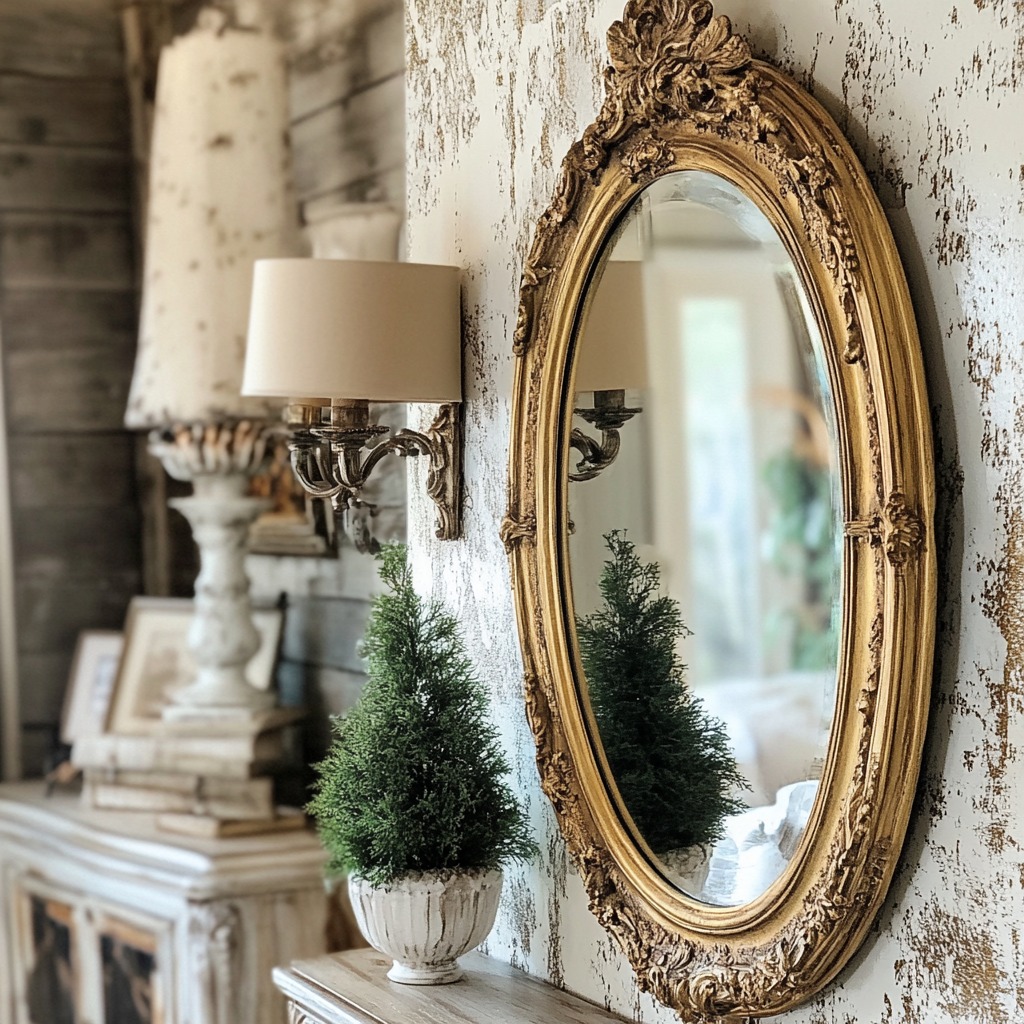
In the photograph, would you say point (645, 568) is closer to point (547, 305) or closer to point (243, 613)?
Result: point (547, 305)

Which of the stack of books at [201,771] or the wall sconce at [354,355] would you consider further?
the stack of books at [201,771]

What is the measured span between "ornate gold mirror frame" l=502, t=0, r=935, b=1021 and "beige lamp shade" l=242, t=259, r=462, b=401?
156 mm

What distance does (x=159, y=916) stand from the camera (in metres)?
2.43

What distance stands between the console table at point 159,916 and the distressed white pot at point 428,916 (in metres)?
0.82

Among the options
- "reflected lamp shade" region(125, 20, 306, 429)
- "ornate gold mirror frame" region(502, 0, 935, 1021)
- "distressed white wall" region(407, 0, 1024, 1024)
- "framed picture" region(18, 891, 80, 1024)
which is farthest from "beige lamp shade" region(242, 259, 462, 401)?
"framed picture" region(18, 891, 80, 1024)

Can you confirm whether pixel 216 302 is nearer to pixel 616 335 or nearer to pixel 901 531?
pixel 616 335

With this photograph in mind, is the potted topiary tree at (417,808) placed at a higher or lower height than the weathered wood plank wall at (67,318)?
lower

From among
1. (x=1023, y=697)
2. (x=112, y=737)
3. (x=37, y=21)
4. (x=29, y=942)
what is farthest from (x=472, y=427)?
(x=37, y=21)

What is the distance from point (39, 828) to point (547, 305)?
1.73 metres

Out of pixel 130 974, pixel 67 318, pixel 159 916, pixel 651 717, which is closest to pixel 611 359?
pixel 651 717

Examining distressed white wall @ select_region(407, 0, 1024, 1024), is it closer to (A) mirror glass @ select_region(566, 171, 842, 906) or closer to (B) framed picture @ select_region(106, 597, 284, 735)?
(A) mirror glass @ select_region(566, 171, 842, 906)

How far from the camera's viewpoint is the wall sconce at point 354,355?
1.62m

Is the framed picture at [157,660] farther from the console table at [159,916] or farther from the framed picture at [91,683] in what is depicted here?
the console table at [159,916]

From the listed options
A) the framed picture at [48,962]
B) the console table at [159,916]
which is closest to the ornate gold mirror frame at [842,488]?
the console table at [159,916]
